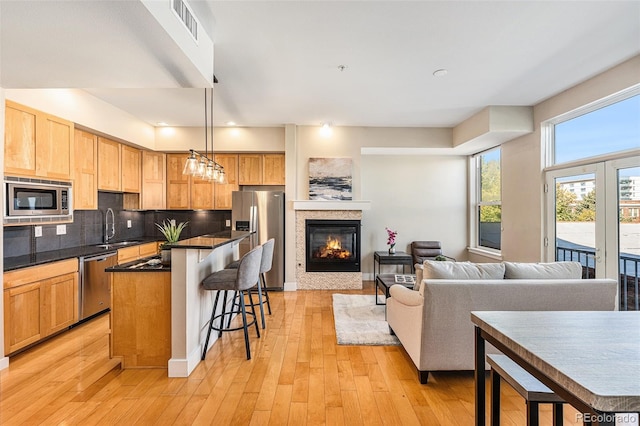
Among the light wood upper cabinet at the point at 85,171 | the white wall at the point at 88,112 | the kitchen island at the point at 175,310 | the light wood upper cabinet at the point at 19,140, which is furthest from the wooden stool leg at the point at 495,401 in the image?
the light wood upper cabinet at the point at 85,171

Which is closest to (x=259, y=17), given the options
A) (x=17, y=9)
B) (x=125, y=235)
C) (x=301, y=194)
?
(x=17, y=9)

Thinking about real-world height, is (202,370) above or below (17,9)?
below

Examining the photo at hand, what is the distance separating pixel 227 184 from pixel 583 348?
5.15 metres

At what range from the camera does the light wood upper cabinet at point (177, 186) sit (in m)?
5.41

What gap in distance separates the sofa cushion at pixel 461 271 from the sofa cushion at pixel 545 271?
9 cm

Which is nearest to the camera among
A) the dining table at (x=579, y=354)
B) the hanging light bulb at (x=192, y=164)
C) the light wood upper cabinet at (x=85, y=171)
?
the dining table at (x=579, y=354)

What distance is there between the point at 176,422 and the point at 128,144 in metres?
4.31

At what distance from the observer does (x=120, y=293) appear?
254 centimetres

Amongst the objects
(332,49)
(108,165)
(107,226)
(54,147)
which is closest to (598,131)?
(332,49)

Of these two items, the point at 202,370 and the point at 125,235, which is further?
the point at 125,235

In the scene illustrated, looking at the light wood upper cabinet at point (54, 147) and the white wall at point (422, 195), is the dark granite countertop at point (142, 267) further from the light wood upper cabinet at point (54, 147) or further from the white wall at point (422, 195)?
the white wall at point (422, 195)

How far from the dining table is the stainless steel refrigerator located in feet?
13.2

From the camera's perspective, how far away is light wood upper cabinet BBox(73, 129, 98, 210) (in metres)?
3.76

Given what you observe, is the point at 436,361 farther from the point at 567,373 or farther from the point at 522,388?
the point at 567,373
